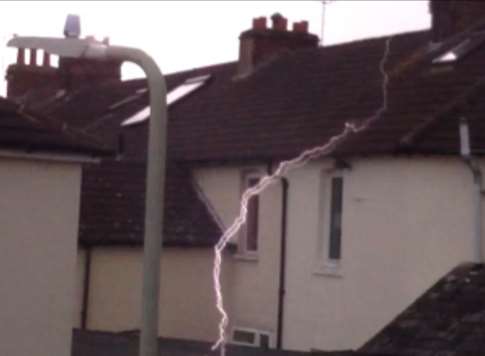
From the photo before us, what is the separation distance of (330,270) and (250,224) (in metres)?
2.98

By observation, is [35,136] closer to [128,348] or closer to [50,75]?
[128,348]

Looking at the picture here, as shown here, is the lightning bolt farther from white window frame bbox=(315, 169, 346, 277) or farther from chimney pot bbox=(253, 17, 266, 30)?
chimney pot bbox=(253, 17, 266, 30)

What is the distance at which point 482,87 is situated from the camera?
786 inches

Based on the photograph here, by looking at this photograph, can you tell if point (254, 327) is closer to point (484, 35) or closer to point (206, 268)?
point (206, 268)

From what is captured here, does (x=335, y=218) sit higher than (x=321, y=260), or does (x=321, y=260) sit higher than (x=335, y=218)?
(x=335, y=218)

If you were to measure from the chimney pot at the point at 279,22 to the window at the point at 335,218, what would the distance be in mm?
7278

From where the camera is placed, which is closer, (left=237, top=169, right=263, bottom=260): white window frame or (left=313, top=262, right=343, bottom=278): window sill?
(left=313, top=262, right=343, bottom=278): window sill

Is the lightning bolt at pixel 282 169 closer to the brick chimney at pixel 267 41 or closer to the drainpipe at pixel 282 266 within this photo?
the drainpipe at pixel 282 266

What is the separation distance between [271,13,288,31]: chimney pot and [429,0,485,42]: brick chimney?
4803 mm

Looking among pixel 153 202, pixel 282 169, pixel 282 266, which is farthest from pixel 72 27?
pixel 282 266

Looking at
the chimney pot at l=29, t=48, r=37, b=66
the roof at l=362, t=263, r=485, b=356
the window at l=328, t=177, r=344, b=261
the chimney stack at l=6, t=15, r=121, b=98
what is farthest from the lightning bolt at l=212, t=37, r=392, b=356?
the chimney pot at l=29, t=48, r=37, b=66

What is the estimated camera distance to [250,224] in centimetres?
2356

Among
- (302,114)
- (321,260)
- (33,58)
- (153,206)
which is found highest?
(33,58)

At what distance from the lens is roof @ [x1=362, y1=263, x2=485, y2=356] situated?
1356cm
